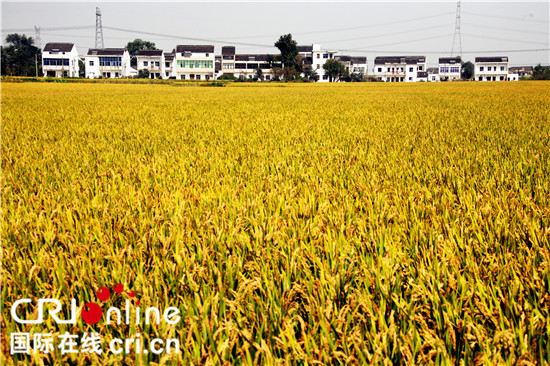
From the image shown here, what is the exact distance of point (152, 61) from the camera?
355ft

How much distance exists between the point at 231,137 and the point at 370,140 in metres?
2.01

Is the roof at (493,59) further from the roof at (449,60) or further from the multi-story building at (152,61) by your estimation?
the multi-story building at (152,61)

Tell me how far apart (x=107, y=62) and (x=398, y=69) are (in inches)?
3059

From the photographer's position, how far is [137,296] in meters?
1.79

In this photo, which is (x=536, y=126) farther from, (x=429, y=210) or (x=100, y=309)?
(x=100, y=309)

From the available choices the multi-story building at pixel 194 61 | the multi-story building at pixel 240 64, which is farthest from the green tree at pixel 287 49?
the multi-story building at pixel 240 64

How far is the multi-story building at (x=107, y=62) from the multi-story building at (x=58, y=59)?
3479 mm

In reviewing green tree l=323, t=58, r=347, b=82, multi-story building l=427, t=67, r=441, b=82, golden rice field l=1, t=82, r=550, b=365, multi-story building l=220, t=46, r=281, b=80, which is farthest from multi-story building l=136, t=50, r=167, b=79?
golden rice field l=1, t=82, r=550, b=365

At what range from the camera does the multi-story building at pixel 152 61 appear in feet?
351

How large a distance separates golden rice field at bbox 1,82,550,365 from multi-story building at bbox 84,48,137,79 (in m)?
107

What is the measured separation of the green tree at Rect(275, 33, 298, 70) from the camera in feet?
277

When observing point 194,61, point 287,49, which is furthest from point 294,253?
point 194,61

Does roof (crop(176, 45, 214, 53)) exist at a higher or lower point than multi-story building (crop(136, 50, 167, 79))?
higher

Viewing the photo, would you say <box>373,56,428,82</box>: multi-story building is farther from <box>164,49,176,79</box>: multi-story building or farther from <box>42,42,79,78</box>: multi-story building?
<box>42,42,79,78</box>: multi-story building
